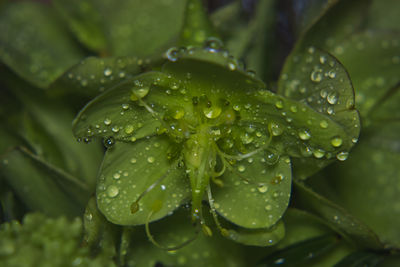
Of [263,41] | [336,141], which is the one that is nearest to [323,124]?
[336,141]

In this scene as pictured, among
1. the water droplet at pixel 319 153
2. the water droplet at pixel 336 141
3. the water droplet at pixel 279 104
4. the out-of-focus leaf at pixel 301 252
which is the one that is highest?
the water droplet at pixel 279 104

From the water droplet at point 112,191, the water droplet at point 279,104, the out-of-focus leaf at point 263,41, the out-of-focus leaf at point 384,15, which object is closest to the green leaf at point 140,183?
the water droplet at point 112,191

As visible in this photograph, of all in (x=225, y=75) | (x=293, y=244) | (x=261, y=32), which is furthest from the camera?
(x=261, y=32)

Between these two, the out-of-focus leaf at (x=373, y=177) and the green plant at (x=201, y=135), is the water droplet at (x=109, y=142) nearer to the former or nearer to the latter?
the green plant at (x=201, y=135)

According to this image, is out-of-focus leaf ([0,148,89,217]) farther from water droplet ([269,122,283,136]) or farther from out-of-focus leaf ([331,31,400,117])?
out-of-focus leaf ([331,31,400,117])

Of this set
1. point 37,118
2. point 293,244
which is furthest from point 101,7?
point 293,244

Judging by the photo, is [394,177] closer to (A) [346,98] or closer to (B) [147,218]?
(A) [346,98]
